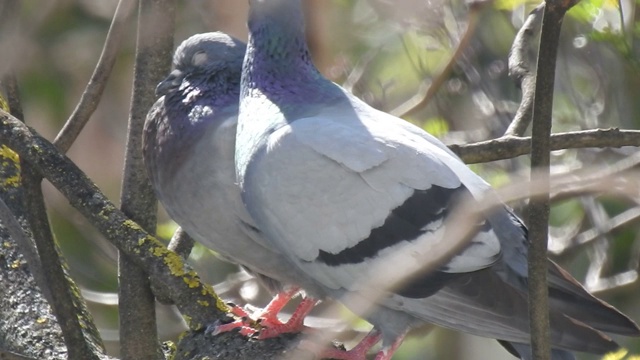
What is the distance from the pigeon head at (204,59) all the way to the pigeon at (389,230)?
77 cm

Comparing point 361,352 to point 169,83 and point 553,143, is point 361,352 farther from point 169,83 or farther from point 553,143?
point 169,83

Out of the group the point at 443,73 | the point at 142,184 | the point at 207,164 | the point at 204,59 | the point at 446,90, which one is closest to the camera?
the point at 207,164

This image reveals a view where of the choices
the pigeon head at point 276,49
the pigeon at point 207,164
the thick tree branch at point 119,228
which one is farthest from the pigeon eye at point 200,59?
the thick tree branch at point 119,228

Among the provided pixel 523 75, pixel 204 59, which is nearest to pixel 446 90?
pixel 523 75

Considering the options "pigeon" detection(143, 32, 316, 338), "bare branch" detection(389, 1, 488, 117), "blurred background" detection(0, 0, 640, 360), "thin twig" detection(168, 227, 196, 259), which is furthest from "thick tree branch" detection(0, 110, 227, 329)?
"bare branch" detection(389, 1, 488, 117)

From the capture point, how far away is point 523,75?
464 cm

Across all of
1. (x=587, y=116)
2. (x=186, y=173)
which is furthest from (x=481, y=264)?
(x=587, y=116)

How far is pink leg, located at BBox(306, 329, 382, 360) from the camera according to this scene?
3852 mm

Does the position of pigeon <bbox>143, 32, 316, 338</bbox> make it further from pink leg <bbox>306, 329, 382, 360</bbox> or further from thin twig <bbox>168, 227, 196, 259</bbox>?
thin twig <bbox>168, 227, 196, 259</bbox>

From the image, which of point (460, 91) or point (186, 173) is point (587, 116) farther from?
point (186, 173)

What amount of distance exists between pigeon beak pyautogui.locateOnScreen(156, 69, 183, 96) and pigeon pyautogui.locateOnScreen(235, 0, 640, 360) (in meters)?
0.73

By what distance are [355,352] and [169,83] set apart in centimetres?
149

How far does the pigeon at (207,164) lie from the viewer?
13.9ft

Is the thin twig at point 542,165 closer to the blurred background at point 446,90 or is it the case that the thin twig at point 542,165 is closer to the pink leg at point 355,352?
the pink leg at point 355,352
